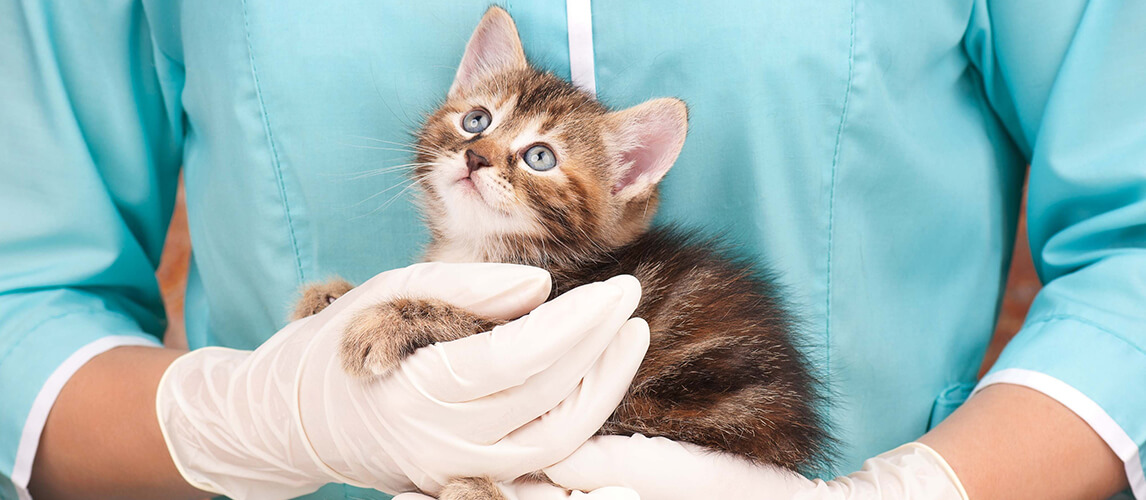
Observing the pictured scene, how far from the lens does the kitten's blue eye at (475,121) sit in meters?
1.36

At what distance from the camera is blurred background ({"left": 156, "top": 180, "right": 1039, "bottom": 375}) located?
8.61 feet

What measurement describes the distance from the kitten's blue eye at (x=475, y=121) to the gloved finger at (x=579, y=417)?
18.1 inches

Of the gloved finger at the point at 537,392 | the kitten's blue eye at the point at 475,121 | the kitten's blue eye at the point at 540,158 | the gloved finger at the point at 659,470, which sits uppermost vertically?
the kitten's blue eye at the point at 475,121

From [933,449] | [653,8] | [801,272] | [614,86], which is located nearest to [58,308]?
[614,86]

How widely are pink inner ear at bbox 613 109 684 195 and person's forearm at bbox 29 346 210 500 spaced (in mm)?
938

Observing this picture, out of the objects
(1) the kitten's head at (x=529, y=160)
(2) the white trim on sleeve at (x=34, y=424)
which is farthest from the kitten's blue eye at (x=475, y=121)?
(2) the white trim on sleeve at (x=34, y=424)

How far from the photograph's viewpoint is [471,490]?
1120 millimetres

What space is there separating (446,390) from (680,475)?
1.18 ft

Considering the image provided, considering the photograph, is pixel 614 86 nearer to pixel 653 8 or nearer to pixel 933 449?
pixel 653 8

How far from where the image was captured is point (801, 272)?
4.81 feet

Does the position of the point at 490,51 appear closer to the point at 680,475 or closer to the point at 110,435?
the point at 680,475

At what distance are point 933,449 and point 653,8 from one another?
0.90m

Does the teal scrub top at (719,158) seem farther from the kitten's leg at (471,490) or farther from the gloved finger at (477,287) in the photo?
the kitten's leg at (471,490)

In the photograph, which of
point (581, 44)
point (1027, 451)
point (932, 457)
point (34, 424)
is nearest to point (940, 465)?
point (932, 457)
